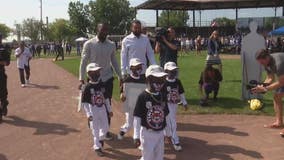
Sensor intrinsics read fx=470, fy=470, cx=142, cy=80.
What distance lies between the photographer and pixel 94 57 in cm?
845

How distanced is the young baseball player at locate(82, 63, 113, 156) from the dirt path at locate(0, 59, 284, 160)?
0.28 meters

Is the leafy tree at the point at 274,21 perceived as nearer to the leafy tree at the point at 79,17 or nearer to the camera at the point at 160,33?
the camera at the point at 160,33

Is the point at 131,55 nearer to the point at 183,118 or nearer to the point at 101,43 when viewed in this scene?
the point at 101,43

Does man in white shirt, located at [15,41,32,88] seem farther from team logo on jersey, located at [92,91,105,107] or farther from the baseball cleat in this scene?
team logo on jersey, located at [92,91,105,107]

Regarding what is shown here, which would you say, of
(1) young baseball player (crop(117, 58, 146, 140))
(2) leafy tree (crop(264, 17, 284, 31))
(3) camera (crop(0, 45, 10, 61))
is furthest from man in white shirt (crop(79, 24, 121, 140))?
(2) leafy tree (crop(264, 17, 284, 31))

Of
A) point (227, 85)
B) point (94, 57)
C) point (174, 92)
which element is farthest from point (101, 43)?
point (227, 85)

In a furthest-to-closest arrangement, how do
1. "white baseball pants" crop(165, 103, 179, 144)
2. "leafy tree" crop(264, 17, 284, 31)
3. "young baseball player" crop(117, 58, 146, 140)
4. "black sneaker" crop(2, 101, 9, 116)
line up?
1. "leafy tree" crop(264, 17, 284, 31)
2. "black sneaker" crop(2, 101, 9, 116)
3. "white baseball pants" crop(165, 103, 179, 144)
4. "young baseball player" crop(117, 58, 146, 140)

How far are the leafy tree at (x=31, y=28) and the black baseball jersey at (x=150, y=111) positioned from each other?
99759 millimetres

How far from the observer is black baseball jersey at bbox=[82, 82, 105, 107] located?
305 inches

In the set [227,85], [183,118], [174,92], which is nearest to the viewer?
[174,92]

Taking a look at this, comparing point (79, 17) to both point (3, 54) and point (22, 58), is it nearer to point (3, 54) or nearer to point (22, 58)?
point (22, 58)

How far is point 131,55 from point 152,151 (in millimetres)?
2735

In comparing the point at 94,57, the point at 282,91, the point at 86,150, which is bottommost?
the point at 86,150

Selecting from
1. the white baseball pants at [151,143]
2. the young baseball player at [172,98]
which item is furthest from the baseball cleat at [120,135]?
the white baseball pants at [151,143]
